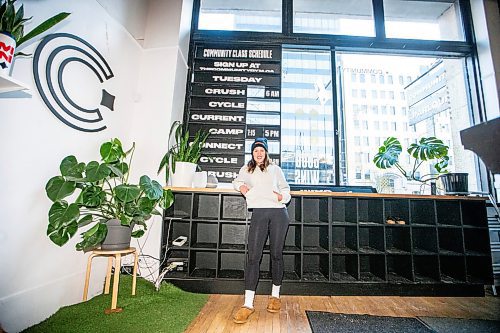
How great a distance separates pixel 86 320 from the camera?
58.2 inches

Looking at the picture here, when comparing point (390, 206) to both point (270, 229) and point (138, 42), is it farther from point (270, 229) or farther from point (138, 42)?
point (138, 42)

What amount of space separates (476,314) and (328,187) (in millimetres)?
1657

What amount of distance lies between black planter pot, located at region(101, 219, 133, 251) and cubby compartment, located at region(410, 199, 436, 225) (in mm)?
2817

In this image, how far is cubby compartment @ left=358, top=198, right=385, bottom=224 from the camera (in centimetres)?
233

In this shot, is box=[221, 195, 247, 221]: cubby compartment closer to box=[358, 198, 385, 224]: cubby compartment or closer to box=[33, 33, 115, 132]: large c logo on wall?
box=[358, 198, 385, 224]: cubby compartment

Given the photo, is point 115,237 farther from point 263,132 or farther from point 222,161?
point 263,132

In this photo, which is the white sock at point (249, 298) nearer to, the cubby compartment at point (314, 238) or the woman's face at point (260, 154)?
the cubby compartment at point (314, 238)

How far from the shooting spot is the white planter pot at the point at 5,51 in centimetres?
107

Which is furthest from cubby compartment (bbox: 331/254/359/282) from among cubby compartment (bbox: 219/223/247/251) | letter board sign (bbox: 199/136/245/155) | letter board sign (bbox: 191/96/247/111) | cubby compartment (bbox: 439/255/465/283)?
letter board sign (bbox: 191/96/247/111)

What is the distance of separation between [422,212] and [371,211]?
0.55 meters

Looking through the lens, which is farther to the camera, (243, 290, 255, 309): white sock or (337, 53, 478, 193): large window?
(337, 53, 478, 193): large window

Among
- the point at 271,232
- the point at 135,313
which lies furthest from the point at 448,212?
the point at 135,313

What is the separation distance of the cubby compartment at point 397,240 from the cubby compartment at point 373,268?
0.49 feet

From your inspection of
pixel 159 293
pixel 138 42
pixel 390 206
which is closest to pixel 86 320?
pixel 159 293
